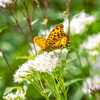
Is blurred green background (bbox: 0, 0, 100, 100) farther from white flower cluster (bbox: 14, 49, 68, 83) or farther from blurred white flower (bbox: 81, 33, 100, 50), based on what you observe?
white flower cluster (bbox: 14, 49, 68, 83)

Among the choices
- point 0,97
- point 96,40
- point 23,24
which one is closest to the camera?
point 96,40

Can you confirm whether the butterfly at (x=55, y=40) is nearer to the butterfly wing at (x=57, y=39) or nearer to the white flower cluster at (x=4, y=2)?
the butterfly wing at (x=57, y=39)

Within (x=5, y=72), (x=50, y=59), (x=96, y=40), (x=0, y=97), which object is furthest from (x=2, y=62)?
(x=50, y=59)

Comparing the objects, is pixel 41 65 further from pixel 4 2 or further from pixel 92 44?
pixel 92 44

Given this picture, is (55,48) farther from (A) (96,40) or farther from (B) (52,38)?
(A) (96,40)

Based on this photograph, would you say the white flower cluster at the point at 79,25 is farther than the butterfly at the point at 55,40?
Yes

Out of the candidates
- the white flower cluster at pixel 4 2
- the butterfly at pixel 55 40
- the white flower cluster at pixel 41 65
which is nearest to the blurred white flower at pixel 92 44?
the butterfly at pixel 55 40

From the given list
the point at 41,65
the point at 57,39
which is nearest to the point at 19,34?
the point at 57,39

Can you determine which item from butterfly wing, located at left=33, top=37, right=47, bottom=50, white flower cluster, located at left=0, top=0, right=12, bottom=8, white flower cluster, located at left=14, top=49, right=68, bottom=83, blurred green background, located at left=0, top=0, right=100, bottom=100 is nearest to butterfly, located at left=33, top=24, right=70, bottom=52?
butterfly wing, located at left=33, top=37, right=47, bottom=50
